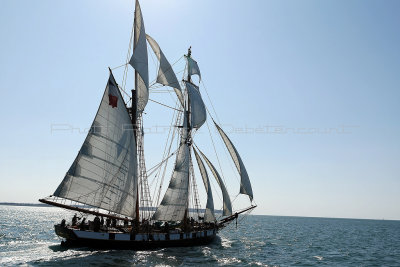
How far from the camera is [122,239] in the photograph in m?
33.5

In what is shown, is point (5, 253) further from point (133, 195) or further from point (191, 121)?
point (191, 121)

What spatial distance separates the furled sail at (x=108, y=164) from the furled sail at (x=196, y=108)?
11.4 m

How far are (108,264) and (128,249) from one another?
6957 mm

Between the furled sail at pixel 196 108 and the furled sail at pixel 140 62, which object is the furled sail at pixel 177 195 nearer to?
the furled sail at pixel 196 108

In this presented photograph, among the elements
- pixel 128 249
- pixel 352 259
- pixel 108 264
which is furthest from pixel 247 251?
pixel 108 264

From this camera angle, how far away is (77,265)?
2625 centimetres

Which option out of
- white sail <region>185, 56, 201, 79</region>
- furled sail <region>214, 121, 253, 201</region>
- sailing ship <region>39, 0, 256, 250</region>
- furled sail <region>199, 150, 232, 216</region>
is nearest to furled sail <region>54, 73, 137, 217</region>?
sailing ship <region>39, 0, 256, 250</region>

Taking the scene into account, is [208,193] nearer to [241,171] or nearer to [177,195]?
[241,171]

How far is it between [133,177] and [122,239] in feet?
20.8

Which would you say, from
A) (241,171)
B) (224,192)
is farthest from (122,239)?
(241,171)

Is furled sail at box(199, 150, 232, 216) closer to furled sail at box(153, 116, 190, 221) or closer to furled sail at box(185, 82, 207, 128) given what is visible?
furled sail at box(185, 82, 207, 128)

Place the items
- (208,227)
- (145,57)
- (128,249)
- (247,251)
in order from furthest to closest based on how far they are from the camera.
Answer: (208,227) → (247,251) → (145,57) → (128,249)

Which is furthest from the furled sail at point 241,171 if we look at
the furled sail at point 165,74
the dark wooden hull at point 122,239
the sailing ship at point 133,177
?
the furled sail at point 165,74

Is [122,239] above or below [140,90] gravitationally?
below
